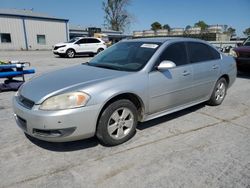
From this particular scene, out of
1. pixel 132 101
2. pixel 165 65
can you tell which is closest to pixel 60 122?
pixel 132 101

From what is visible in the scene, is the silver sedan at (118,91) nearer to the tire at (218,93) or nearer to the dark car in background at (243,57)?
the tire at (218,93)

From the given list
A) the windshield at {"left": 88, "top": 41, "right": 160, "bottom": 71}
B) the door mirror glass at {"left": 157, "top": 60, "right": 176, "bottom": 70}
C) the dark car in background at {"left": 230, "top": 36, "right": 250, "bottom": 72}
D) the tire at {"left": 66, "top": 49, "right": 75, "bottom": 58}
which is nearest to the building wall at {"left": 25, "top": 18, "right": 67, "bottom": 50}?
the tire at {"left": 66, "top": 49, "right": 75, "bottom": 58}

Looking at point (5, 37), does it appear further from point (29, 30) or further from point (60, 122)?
point (60, 122)

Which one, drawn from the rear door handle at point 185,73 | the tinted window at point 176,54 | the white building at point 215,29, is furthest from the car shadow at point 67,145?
the white building at point 215,29

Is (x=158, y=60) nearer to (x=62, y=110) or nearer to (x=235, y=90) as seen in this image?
(x=62, y=110)

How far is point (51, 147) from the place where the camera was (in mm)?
3262

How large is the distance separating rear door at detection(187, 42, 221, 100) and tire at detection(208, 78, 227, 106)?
0.21 metres

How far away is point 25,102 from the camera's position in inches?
121

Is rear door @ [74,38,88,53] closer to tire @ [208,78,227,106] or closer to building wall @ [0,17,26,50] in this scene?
tire @ [208,78,227,106]

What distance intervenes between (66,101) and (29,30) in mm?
31740

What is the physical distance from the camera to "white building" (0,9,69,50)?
1146 inches

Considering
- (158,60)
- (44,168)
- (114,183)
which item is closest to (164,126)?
(158,60)

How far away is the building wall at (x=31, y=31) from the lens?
95.8 ft

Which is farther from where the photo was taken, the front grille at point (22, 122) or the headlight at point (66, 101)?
the front grille at point (22, 122)
